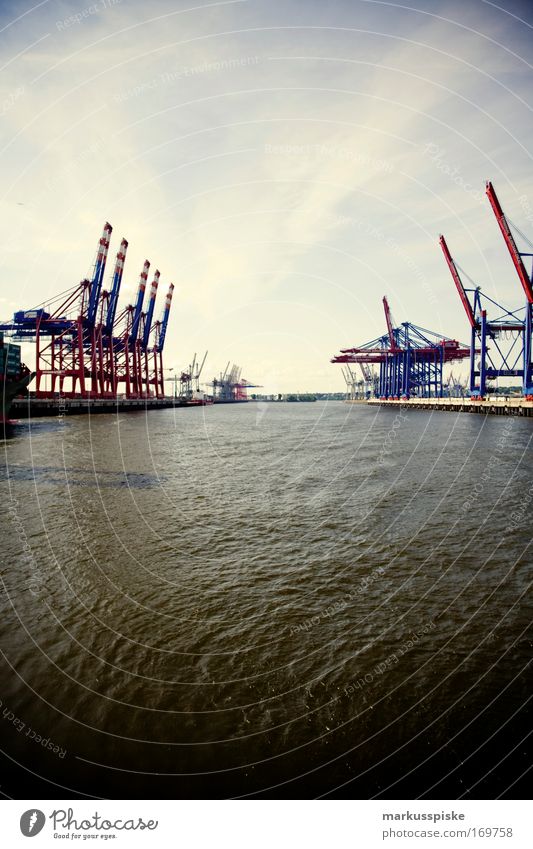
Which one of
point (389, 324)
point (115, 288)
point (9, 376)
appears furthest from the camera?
point (389, 324)

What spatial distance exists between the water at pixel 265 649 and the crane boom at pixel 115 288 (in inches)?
2970

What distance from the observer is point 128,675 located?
4.89m

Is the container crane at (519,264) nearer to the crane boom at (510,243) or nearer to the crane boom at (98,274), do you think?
the crane boom at (510,243)

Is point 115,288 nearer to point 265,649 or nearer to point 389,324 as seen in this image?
point 389,324

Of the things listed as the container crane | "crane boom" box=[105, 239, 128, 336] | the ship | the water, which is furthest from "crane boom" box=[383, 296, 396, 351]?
the water

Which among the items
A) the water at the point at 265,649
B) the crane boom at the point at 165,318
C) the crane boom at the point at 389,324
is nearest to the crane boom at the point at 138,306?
the crane boom at the point at 165,318

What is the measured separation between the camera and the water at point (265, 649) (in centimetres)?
369

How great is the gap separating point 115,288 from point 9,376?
151 feet

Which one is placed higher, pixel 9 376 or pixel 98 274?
pixel 98 274

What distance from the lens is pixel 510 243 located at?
49594mm

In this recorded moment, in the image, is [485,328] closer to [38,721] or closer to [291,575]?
[291,575]

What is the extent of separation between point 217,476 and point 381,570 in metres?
11.1
